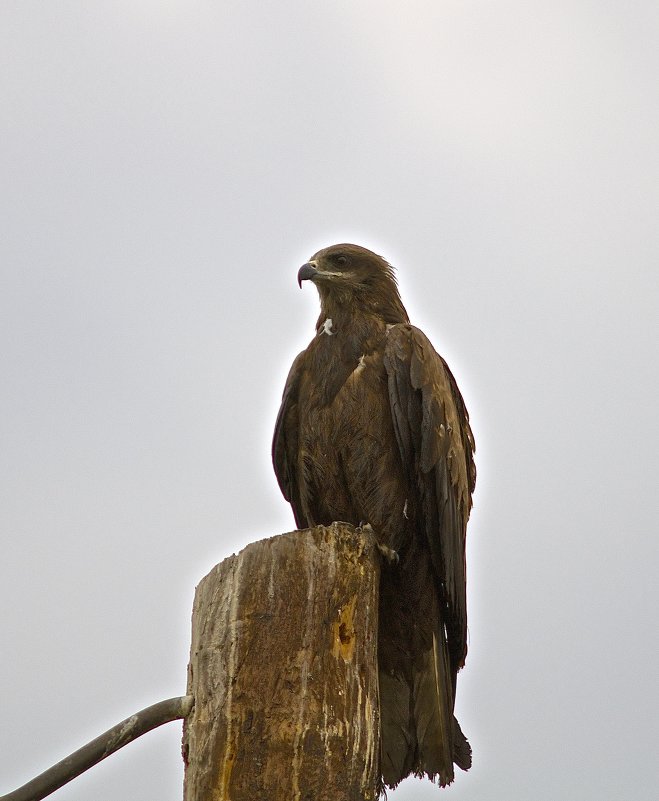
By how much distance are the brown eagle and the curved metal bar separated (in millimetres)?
1300

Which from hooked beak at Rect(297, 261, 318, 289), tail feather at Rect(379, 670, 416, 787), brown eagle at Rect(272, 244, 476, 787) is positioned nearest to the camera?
tail feather at Rect(379, 670, 416, 787)

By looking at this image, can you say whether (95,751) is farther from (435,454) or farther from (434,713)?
(435,454)

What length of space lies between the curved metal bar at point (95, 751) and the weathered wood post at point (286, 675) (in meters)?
0.13

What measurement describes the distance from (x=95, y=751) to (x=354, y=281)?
150 inches

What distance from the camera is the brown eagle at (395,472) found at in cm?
487

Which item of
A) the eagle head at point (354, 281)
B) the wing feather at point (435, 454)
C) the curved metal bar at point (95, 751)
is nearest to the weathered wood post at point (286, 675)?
the curved metal bar at point (95, 751)

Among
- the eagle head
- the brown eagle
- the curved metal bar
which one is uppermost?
the eagle head

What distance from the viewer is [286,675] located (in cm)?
362

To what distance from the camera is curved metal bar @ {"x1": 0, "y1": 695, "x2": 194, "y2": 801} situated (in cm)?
333

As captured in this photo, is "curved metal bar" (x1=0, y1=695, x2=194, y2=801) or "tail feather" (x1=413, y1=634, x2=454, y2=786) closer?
"curved metal bar" (x1=0, y1=695, x2=194, y2=801)

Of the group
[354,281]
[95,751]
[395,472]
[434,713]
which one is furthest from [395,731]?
[354,281]

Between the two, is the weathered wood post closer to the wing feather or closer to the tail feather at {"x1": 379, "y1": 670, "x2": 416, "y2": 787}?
the tail feather at {"x1": 379, "y1": 670, "x2": 416, "y2": 787}

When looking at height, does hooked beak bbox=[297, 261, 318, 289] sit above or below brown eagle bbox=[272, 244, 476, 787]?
above

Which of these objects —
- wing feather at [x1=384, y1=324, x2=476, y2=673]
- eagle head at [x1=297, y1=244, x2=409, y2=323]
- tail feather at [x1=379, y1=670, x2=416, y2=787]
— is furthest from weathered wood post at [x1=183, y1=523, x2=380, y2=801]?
eagle head at [x1=297, y1=244, x2=409, y2=323]
